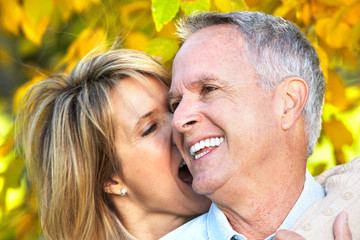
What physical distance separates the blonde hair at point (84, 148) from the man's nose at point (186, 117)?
64 cm

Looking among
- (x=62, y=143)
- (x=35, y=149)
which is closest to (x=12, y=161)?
(x=35, y=149)

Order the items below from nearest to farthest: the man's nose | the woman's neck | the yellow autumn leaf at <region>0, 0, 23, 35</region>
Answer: the man's nose → the woman's neck → the yellow autumn leaf at <region>0, 0, 23, 35</region>

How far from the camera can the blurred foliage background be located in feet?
8.98

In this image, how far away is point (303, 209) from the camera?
2506 mm

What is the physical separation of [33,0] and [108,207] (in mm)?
1118

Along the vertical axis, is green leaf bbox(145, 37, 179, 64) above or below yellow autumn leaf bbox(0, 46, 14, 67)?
above

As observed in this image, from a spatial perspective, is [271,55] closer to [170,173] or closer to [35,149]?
[170,173]

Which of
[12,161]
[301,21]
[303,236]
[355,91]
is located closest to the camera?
[303,236]

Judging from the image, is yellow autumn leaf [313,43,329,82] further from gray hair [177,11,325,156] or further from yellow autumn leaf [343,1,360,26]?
yellow autumn leaf [343,1,360,26]

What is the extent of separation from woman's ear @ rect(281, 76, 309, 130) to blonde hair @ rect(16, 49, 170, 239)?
829mm

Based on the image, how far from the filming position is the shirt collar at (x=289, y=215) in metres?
2.48

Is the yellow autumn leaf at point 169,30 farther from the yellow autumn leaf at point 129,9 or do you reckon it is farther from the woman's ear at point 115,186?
the woman's ear at point 115,186

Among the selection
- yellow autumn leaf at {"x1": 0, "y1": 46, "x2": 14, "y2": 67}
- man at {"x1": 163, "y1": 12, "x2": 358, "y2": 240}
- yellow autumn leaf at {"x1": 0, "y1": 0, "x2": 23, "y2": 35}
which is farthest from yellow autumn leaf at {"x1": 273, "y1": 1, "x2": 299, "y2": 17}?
yellow autumn leaf at {"x1": 0, "y1": 46, "x2": 14, "y2": 67}

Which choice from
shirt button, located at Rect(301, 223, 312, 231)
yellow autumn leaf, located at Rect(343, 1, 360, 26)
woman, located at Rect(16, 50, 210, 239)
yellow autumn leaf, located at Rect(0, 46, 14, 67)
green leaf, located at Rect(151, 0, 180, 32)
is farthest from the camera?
yellow autumn leaf, located at Rect(0, 46, 14, 67)
